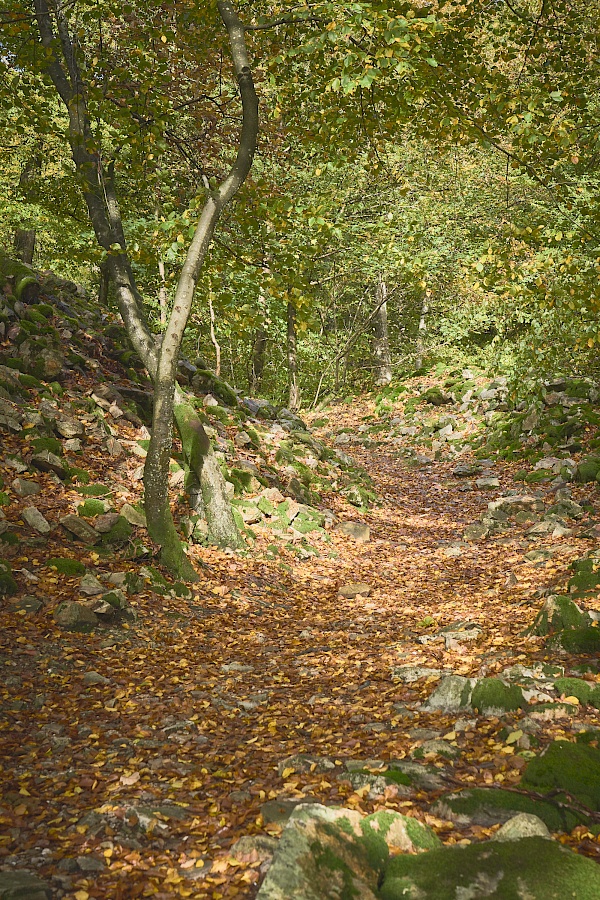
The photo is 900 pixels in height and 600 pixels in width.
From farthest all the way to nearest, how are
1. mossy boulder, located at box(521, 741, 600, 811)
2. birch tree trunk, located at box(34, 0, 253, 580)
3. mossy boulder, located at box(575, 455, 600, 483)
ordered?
mossy boulder, located at box(575, 455, 600, 483), birch tree trunk, located at box(34, 0, 253, 580), mossy boulder, located at box(521, 741, 600, 811)

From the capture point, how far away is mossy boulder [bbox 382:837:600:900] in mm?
2605

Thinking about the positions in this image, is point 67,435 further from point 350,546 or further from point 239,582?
point 350,546

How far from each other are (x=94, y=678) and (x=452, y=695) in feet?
10.7

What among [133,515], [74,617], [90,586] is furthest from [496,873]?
[133,515]

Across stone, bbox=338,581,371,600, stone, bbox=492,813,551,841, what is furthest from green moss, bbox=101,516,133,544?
stone, bbox=492,813,551,841

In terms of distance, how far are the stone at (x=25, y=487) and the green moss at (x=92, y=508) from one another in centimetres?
60

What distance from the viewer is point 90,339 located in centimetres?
1303

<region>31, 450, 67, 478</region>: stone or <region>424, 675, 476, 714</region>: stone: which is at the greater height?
<region>31, 450, 67, 478</region>: stone

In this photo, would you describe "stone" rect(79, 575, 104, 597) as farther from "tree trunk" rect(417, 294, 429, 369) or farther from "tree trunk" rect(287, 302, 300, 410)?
"tree trunk" rect(417, 294, 429, 369)

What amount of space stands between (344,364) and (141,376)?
16.0 metres

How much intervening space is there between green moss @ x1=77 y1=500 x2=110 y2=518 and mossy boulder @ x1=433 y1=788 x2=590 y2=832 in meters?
6.15

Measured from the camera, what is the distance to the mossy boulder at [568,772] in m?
3.60

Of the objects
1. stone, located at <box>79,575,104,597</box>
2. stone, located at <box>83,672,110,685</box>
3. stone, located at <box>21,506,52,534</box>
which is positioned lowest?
stone, located at <box>83,672,110,685</box>

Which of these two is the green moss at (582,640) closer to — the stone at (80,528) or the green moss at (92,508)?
the stone at (80,528)
